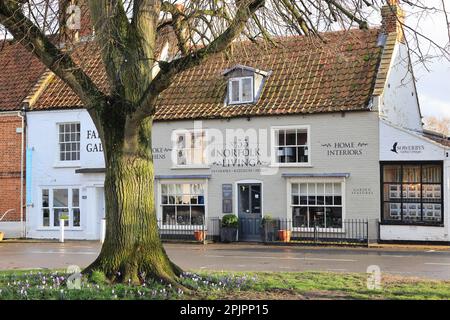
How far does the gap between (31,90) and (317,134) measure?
1417 cm

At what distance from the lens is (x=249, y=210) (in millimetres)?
27547

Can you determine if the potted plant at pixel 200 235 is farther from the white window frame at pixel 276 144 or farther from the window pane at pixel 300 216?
the white window frame at pixel 276 144

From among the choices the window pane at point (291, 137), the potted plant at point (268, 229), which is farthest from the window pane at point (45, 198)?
the window pane at point (291, 137)

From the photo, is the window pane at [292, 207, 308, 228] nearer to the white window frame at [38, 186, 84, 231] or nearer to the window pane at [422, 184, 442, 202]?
the window pane at [422, 184, 442, 202]

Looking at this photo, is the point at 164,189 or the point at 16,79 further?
the point at 16,79

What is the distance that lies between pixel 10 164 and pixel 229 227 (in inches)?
450

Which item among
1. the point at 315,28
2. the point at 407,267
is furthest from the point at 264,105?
the point at 315,28

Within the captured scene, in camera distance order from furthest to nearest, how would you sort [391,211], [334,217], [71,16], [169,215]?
[169,215], [334,217], [391,211], [71,16]

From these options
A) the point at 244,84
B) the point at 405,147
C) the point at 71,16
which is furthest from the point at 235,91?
the point at 71,16

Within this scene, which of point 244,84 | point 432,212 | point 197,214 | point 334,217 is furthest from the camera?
point 197,214

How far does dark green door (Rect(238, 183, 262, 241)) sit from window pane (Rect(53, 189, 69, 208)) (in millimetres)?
8623

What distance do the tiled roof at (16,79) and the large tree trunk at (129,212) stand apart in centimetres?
2033

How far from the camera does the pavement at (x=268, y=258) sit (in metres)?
17.3

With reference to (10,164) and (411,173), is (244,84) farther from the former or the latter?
(10,164)
